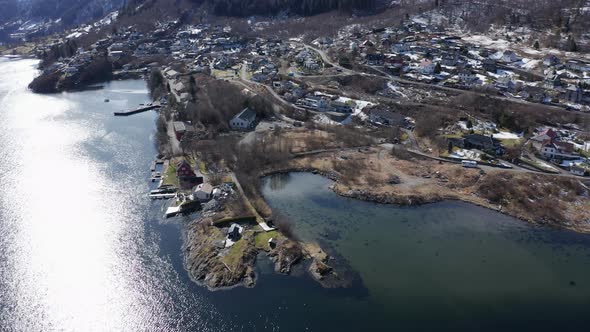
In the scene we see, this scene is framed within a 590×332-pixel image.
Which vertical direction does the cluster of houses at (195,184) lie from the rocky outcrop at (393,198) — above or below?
above

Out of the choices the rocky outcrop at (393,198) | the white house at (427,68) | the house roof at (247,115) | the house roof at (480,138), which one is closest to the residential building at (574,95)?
the house roof at (480,138)

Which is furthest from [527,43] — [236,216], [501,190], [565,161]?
[236,216]

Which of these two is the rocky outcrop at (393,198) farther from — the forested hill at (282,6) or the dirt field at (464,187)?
the forested hill at (282,6)

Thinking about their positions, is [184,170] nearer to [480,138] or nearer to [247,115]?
[247,115]

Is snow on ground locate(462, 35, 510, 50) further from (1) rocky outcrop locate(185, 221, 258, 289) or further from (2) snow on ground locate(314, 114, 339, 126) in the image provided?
(1) rocky outcrop locate(185, 221, 258, 289)

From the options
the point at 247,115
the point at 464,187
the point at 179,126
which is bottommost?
the point at 464,187

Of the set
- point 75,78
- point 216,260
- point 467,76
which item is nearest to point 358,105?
point 467,76

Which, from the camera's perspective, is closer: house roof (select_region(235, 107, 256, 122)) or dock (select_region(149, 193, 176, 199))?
dock (select_region(149, 193, 176, 199))

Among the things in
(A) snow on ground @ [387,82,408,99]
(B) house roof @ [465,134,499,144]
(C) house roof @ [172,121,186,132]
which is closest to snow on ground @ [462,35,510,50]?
(A) snow on ground @ [387,82,408,99]
